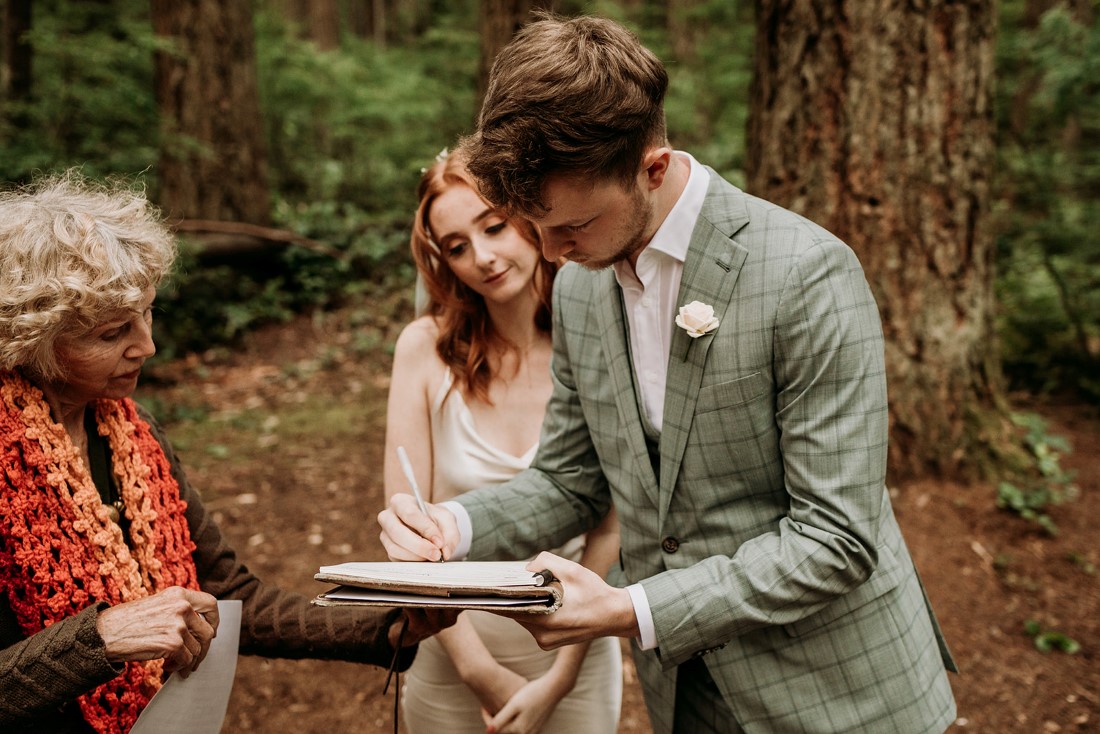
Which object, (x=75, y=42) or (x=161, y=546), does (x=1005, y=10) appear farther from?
(x=161, y=546)

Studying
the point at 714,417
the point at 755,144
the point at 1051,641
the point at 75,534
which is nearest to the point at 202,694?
the point at 75,534

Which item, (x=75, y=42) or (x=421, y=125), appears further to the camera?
(x=421, y=125)

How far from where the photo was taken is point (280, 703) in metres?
3.75

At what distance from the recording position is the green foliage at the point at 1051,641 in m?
3.43

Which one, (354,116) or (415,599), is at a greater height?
(415,599)

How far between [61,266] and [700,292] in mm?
1318

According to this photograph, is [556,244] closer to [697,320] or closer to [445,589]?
[697,320]

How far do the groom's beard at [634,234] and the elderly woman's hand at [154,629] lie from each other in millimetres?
1113

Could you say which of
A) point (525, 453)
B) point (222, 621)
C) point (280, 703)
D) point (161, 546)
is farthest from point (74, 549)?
point (280, 703)

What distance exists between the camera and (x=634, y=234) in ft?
5.58

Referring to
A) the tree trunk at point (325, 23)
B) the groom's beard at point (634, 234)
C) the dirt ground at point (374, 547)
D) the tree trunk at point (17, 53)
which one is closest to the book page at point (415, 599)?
the groom's beard at point (634, 234)

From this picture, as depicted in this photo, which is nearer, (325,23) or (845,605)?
(845,605)

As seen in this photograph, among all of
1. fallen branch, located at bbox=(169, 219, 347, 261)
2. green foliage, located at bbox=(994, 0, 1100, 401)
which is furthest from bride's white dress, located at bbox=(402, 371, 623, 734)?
fallen branch, located at bbox=(169, 219, 347, 261)

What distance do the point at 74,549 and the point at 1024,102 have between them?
1101 cm
